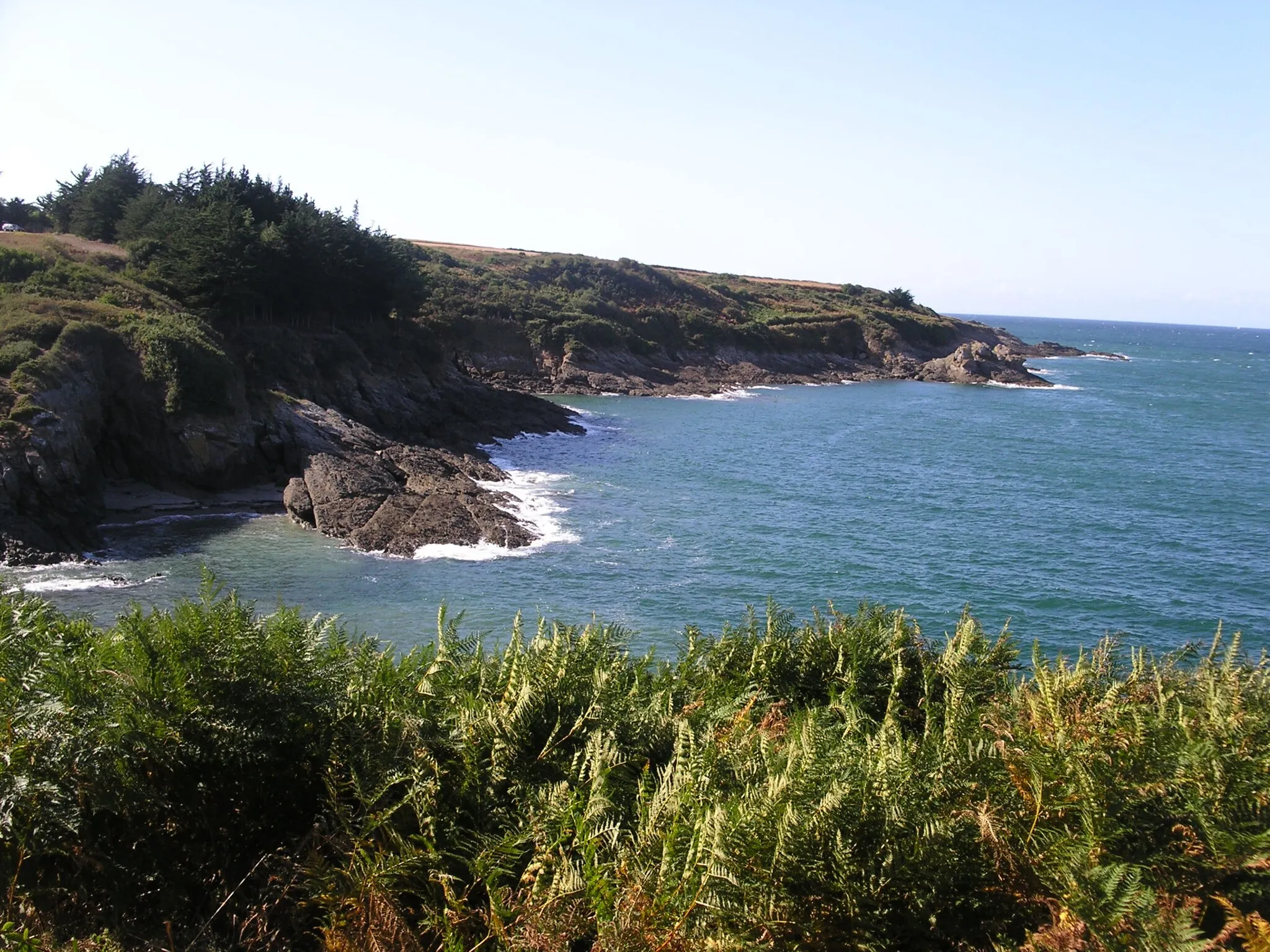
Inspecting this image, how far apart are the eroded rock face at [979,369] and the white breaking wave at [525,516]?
63.1 metres

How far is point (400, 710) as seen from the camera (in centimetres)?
680

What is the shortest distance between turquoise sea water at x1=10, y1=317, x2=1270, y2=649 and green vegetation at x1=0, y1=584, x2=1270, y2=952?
1402 centimetres

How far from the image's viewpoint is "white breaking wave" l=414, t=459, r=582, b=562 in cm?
2762

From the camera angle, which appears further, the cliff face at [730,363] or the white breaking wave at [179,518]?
the cliff face at [730,363]

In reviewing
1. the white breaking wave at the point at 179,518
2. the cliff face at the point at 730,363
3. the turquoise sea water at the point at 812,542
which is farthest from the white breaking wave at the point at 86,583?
the cliff face at the point at 730,363

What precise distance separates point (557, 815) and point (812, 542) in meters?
25.7

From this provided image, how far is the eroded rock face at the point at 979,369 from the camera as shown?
295 feet

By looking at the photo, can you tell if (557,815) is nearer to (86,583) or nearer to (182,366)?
(86,583)

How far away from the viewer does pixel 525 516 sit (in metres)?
31.9

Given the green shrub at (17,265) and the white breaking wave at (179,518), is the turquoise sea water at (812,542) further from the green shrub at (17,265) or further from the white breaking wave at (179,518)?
the green shrub at (17,265)

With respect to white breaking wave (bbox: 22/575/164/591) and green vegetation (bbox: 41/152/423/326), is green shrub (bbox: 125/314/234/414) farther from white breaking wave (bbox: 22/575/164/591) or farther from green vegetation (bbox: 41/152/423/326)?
white breaking wave (bbox: 22/575/164/591)

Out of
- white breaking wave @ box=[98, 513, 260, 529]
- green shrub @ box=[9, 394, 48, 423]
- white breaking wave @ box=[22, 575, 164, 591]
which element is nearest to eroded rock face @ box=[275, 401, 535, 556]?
white breaking wave @ box=[98, 513, 260, 529]

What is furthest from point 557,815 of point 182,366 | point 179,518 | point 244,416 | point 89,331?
point 89,331

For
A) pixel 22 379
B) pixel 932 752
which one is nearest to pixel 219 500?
pixel 22 379
